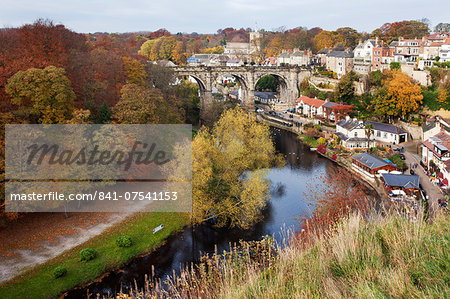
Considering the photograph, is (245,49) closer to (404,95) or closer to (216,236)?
(404,95)

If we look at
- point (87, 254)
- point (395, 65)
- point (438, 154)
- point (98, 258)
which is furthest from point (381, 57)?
point (87, 254)

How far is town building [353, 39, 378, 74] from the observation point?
1826 inches

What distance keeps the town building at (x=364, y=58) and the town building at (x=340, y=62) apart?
3.30 ft

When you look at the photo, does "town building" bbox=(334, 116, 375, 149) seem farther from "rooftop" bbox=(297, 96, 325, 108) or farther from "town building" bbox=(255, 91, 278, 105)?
"town building" bbox=(255, 91, 278, 105)

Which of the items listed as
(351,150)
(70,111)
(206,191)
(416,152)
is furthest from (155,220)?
(416,152)

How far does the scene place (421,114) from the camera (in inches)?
1374

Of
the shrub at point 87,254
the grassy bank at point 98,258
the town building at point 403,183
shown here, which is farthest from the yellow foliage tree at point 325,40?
the shrub at point 87,254

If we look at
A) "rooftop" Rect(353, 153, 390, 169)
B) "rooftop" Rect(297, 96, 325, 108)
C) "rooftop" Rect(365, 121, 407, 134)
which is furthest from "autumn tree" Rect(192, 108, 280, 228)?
"rooftop" Rect(297, 96, 325, 108)

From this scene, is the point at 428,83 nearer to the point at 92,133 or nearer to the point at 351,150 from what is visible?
the point at 351,150

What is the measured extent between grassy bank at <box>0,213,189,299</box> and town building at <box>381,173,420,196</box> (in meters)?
13.3

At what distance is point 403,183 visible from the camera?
71.8 ft

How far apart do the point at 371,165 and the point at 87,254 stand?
1983 centimetres

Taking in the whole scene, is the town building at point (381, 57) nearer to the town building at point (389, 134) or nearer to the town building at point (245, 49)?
the town building at point (389, 134)

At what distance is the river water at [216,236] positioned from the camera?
49.2 ft
